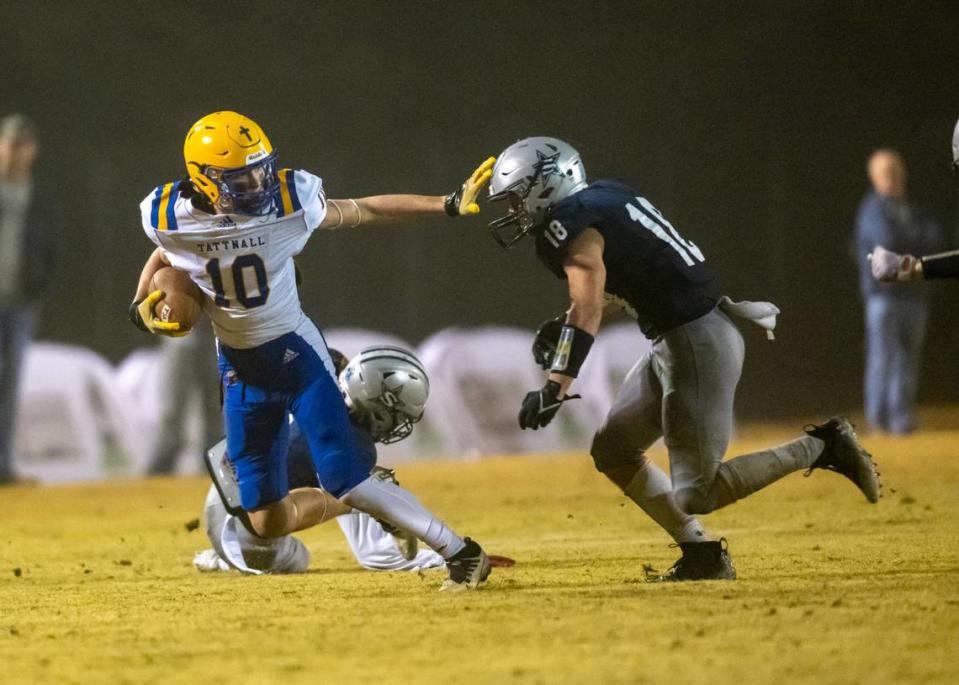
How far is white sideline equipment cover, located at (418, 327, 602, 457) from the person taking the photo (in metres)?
14.5

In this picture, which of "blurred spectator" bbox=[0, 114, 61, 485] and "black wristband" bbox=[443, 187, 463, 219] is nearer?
"black wristband" bbox=[443, 187, 463, 219]

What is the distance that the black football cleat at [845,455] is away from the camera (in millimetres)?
6328

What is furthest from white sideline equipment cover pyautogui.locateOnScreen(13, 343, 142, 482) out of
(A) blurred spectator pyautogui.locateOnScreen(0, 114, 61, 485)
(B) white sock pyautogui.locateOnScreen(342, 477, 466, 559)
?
(B) white sock pyautogui.locateOnScreen(342, 477, 466, 559)

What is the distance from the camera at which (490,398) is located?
14602 mm

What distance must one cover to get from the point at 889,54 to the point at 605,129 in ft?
13.6

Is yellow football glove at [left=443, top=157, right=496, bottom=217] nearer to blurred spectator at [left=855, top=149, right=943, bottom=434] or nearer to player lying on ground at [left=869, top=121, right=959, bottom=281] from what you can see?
player lying on ground at [left=869, top=121, right=959, bottom=281]

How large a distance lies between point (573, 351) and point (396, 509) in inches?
38.6

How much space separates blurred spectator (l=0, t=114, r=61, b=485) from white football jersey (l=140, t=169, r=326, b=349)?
7.03 m

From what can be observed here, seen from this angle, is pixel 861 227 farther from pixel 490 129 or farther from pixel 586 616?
pixel 586 616

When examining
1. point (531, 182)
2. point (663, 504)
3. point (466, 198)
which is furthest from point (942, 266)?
point (466, 198)

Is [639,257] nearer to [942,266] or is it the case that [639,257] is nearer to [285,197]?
[942,266]

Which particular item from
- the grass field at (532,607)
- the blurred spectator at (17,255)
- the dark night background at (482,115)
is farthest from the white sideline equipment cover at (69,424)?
the grass field at (532,607)

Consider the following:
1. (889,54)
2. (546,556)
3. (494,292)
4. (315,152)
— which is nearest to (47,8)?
(315,152)

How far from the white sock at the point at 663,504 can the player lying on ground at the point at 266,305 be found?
784 millimetres
